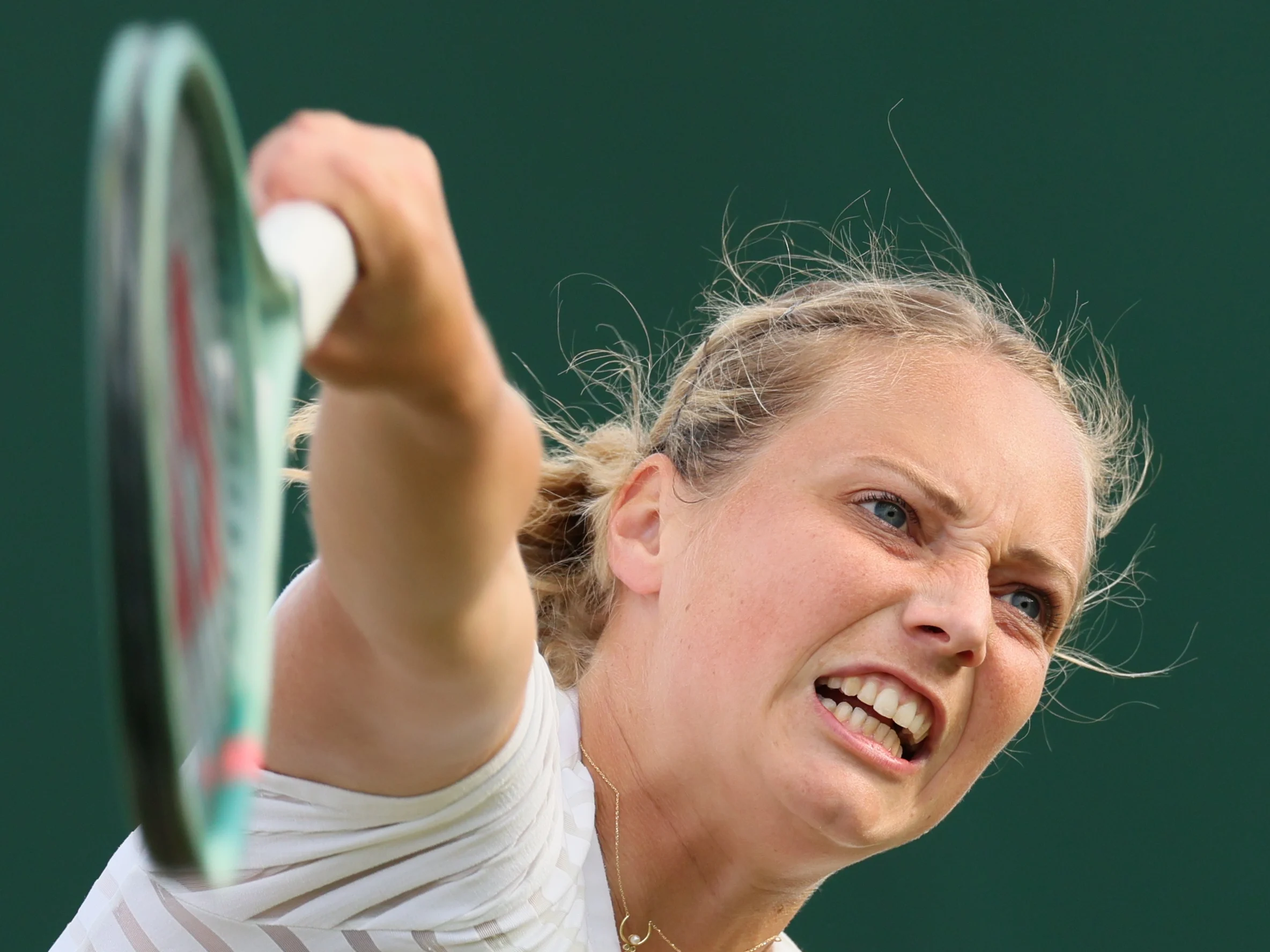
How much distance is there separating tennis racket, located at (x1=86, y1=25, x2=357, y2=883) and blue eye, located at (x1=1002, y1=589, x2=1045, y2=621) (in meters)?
0.72

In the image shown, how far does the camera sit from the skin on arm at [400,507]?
22.2 inches

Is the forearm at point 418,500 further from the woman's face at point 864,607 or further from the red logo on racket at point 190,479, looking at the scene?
the woman's face at point 864,607

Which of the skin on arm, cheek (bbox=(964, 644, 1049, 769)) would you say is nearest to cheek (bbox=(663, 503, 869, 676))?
cheek (bbox=(964, 644, 1049, 769))

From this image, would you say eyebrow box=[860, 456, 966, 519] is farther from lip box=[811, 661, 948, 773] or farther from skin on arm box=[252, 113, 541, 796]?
skin on arm box=[252, 113, 541, 796]

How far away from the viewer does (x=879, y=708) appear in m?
1.06

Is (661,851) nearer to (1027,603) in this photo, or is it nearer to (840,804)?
(840,804)

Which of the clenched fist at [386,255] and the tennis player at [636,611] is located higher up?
the clenched fist at [386,255]

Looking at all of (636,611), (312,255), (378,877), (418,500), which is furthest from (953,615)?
(312,255)

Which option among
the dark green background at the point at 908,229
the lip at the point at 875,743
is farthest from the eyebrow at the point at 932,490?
the dark green background at the point at 908,229

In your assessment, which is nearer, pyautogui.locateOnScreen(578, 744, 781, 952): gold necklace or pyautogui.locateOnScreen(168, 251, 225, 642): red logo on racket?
pyautogui.locateOnScreen(168, 251, 225, 642): red logo on racket

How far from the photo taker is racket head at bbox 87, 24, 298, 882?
0.37m

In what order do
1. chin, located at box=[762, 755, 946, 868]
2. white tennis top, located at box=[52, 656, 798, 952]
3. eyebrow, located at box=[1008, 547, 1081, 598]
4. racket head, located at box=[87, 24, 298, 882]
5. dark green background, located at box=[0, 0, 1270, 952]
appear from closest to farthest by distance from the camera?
racket head, located at box=[87, 24, 298, 882] < white tennis top, located at box=[52, 656, 798, 952] < chin, located at box=[762, 755, 946, 868] < eyebrow, located at box=[1008, 547, 1081, 598] < dark green background, located at box=[0, 0, 1270, 952]

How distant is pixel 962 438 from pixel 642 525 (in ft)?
0.75

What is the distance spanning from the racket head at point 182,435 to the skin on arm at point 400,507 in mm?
60
